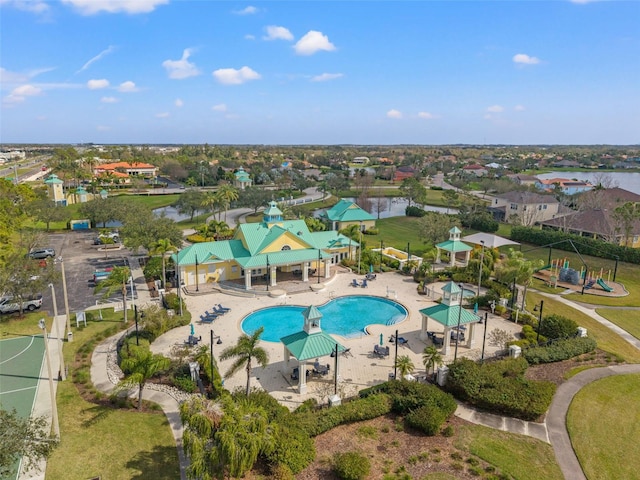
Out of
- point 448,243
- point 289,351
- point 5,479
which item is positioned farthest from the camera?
point 448,243

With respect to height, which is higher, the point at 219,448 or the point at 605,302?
the point at 219,448

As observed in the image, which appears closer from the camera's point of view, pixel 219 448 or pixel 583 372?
pixel 219 448

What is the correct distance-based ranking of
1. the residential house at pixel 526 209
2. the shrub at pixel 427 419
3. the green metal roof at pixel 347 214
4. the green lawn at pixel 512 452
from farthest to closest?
the residential house at pixel 526 209 → the green metal roof at pixel 347 214 → the shrub at pixel 427 419 → the green lawn at pixel 512 452

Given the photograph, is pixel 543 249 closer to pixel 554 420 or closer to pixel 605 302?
pixel 605 302

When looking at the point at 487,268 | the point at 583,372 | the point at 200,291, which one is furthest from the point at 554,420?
the point at 200,291

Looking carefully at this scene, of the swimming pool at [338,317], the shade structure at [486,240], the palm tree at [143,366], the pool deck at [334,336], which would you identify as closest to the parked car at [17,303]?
the pool deck at [334,336]

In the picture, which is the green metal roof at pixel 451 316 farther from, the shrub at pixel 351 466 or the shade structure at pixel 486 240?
the shade structure at pixel 486 240

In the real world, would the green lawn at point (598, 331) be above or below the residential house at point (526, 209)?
below
